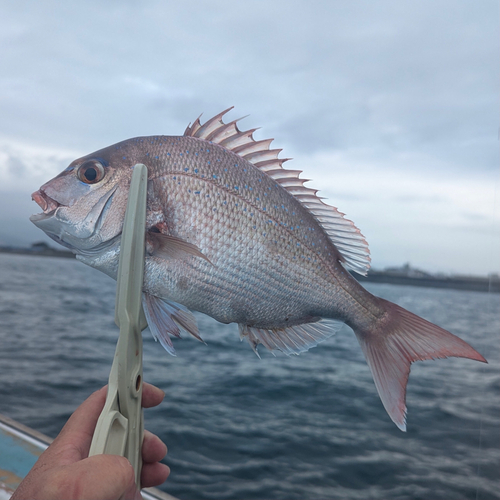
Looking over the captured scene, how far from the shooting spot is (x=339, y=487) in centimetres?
528

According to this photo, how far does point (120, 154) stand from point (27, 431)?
2322 mm

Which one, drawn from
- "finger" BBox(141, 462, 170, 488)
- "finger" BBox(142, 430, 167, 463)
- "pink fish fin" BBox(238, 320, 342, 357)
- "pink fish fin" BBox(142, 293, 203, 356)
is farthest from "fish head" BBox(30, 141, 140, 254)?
"finger" BBox(141, 462, 170, 488)

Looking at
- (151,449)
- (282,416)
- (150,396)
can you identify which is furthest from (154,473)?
(282,416)

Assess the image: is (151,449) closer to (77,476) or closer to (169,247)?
(77,476)

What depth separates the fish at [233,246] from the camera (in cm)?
71

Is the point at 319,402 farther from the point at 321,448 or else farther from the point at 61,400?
the point at 61,400

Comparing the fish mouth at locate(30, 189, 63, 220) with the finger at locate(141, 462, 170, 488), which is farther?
the finger at locate(141, 462, 170, 488)

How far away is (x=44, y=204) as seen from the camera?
703mm

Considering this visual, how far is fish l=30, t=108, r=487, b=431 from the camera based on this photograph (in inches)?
27.8

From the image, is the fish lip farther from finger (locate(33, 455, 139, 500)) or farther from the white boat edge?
the white boat edge

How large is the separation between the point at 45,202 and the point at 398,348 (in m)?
0.80

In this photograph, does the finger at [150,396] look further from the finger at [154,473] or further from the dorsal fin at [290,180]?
the dorsal fin at [290,180]

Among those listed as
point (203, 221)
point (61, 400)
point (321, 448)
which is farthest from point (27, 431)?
point (61, 400)

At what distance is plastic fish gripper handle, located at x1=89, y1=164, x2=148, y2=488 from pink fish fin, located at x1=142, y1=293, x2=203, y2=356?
23 mm
